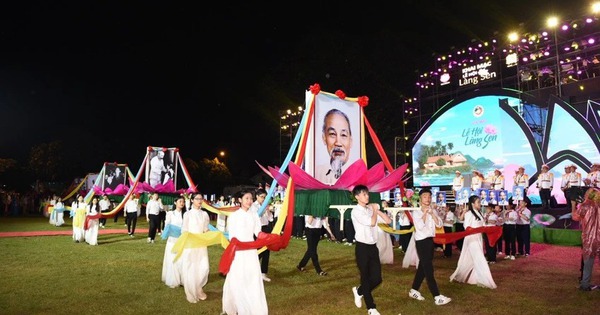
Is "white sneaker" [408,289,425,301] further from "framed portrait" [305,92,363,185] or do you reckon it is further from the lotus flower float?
"framed portrait" [305,92,363,185]

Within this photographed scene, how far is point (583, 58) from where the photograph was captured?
2064 cm

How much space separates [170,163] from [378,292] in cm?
1828

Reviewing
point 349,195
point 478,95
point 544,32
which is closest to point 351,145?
point 349,195

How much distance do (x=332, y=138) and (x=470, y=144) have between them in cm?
1553

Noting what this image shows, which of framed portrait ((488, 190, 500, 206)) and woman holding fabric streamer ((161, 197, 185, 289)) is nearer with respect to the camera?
woman holding fabric streamer ((161, 197, 185, 289))

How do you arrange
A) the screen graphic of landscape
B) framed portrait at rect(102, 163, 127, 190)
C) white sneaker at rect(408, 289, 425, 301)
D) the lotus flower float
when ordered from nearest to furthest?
white sneaker at rect(408, 289, 425, 301) → the lotus flower float → the screen graphic of landscape → framed portrait at rect(102, 163, 127, 190)

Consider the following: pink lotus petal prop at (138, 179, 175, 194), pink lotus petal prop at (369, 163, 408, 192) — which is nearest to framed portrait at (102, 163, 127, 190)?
pink lotus petal prop at (138, 179, 175, 194)

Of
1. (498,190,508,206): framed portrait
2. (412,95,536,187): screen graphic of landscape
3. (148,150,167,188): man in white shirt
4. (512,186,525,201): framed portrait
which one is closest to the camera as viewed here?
(498,190,508,206): framed portrait

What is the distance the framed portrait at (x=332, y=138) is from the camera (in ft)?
28.8

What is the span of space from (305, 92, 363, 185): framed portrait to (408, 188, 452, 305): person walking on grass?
2503mm

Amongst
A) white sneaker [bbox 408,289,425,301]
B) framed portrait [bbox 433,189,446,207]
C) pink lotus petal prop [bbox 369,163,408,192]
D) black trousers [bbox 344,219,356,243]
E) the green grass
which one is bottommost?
the green grass

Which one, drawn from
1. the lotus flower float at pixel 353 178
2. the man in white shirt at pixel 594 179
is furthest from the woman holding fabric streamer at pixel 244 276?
the man in white shirt at pixel 594 179

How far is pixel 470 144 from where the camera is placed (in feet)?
72.8

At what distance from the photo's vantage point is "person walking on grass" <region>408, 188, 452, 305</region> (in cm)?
636
